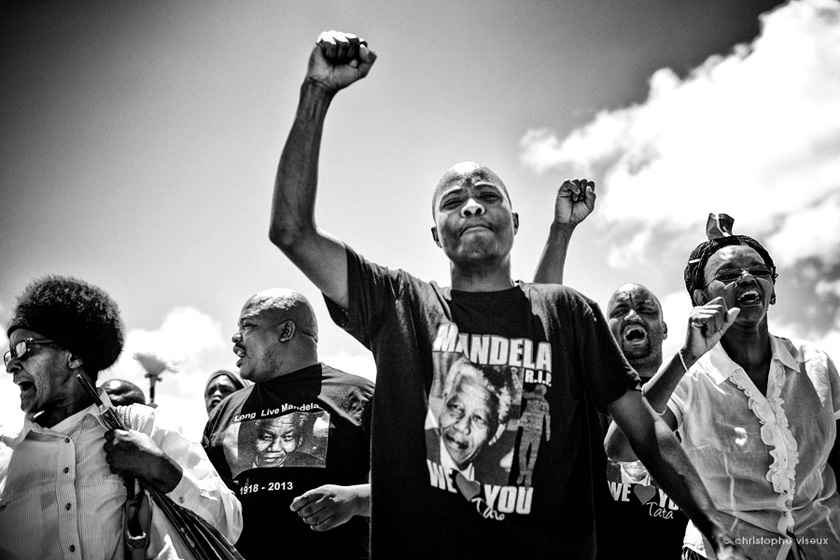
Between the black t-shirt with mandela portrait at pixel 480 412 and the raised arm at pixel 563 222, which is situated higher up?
the raised arm at pixel 563 222

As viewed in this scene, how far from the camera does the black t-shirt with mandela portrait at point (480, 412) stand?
98.7 inches

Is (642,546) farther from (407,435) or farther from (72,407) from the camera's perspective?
(72,407)

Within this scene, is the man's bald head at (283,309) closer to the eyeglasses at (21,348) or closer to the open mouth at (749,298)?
the eyeglasses at (21,348)

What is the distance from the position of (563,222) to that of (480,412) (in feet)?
6.31

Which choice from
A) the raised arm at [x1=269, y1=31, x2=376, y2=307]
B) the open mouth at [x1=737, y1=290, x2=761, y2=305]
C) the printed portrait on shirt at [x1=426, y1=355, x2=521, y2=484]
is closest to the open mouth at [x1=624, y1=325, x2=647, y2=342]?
the open mouth at [x1=737, y1=290, x2=761, y2=305]

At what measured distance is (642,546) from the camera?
3.98m

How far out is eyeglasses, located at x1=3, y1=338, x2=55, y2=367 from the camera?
328 centimetres

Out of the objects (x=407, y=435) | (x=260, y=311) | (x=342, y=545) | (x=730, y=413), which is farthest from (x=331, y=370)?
(x=730, y=413)

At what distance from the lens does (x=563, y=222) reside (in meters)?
4.26

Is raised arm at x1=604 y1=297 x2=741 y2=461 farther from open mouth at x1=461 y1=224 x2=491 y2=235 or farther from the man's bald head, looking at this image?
the man's bald head

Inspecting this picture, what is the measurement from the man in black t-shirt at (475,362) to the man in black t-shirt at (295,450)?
1.04m

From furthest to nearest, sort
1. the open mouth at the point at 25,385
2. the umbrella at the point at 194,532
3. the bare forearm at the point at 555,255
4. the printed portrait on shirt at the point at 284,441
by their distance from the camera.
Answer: the bare forearm at the point at 555,255
the printed portrait on shirt at the point at 284,441
the open mouth at the point at 25,385
the umbrella at the point at 194,532

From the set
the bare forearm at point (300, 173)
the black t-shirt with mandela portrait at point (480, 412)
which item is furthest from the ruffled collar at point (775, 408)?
the bare forearm at point (300, 173)

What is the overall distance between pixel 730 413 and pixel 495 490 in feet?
5.34
